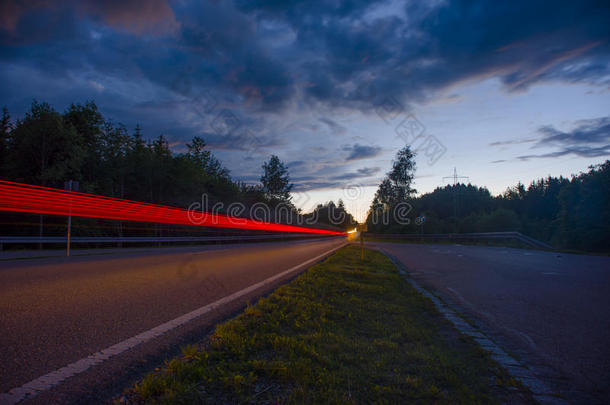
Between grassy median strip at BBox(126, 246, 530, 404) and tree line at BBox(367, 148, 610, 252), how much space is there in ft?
117

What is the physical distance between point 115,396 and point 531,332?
15.7 feet

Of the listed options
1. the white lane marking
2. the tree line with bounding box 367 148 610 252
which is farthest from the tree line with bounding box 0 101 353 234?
the tree line with bounding box 367 148 610 252

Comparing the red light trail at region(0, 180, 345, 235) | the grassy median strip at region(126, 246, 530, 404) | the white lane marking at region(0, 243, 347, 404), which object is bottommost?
the grassy median strip at region(126, 246, 530, 404)

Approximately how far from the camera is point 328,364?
114 inches

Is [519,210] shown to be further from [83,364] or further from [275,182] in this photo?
[83,364]

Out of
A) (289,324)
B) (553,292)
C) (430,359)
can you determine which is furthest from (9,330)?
(553,292)

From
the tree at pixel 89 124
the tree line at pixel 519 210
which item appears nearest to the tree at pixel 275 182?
the tree line at pixel 519 210

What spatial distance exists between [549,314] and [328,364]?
4277mm

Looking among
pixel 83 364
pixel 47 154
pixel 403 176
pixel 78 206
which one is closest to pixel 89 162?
pixel 47 154

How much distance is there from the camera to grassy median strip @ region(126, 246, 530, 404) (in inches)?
92.7

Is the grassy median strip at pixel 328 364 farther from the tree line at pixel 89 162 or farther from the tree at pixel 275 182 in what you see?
the tree at pixel 275 182

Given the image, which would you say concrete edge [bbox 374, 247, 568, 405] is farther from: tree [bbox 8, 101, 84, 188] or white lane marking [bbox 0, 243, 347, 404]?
tree [bbox 8, 101, 84, 188]

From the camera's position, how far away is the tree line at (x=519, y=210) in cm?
3097

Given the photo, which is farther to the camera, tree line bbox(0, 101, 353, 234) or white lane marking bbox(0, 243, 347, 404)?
tree line bbox(0, 101, 353, 234)
